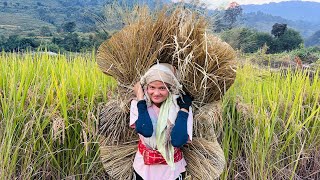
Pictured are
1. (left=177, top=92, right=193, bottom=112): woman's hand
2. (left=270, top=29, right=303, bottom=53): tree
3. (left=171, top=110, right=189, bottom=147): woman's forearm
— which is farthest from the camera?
(left=270, top=29, right=303, bottom=53): tree

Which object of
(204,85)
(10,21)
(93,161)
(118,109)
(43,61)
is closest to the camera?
(204,85)

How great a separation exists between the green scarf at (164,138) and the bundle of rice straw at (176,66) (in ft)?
0.74

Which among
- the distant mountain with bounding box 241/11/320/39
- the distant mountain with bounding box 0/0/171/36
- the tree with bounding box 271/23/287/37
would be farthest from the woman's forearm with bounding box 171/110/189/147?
the distant mountain with bounding box 0/0/171/36

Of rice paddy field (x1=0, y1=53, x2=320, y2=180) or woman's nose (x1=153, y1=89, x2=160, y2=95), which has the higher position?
woman's nose (x1=153, y1=89, x2=160, y2=95)

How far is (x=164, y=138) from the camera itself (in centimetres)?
180

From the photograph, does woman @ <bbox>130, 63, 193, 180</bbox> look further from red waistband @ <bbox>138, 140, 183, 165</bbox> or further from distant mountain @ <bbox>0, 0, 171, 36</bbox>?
distant mountain @ <bbox>0, 0, 171, 36</bbox>

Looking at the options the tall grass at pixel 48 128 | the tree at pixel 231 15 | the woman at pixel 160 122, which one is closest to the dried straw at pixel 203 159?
the woman at pixel 160 122

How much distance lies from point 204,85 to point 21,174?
1.14 meters

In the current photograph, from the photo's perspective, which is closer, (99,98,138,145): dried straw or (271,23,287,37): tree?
(99,98,138,145): dried straw

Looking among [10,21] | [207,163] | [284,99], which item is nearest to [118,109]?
[207,163]

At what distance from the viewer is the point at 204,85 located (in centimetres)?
193

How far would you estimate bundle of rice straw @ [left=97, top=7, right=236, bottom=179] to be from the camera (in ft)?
6.26

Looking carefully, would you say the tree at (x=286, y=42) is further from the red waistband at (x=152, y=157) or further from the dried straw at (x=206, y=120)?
the red waistband at (x=152, y=157)

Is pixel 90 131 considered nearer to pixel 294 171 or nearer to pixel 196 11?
pixel 196 11
